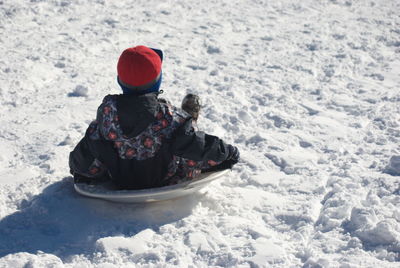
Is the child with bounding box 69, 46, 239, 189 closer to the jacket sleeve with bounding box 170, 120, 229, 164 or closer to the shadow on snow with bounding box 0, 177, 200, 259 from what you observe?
the jacket sleeve with bounding box 170, 120, 229, 164

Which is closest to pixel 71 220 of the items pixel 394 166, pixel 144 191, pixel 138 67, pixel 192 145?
pixel 144 191

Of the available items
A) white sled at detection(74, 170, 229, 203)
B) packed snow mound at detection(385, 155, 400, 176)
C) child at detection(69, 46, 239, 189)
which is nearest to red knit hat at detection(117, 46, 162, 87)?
child at detection(69, 46, 239, 189)

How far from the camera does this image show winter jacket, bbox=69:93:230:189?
3068 millimetres

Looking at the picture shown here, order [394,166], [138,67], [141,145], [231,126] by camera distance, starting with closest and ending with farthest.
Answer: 1. [138,67]
2. [141,145]
3. [394,166]
4. [231,126]

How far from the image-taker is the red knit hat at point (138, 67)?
9.88 feet

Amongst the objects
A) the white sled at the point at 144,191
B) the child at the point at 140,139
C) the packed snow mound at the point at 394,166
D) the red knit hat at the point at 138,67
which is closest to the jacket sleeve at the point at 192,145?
the child at the point at 140,139

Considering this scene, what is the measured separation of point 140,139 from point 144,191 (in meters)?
0.30

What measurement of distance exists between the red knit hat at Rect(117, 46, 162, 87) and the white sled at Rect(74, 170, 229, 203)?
613 mm

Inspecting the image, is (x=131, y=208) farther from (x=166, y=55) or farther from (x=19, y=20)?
(x=19, y=20)

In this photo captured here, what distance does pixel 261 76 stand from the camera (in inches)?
217

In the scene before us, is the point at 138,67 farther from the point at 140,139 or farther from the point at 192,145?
the point at 192,145

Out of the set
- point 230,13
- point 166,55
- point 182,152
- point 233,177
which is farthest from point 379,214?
point 230,13

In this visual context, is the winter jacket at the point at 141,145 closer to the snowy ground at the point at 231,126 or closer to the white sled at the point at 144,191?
the white sled at the point at 144,191

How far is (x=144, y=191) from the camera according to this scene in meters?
3.08
